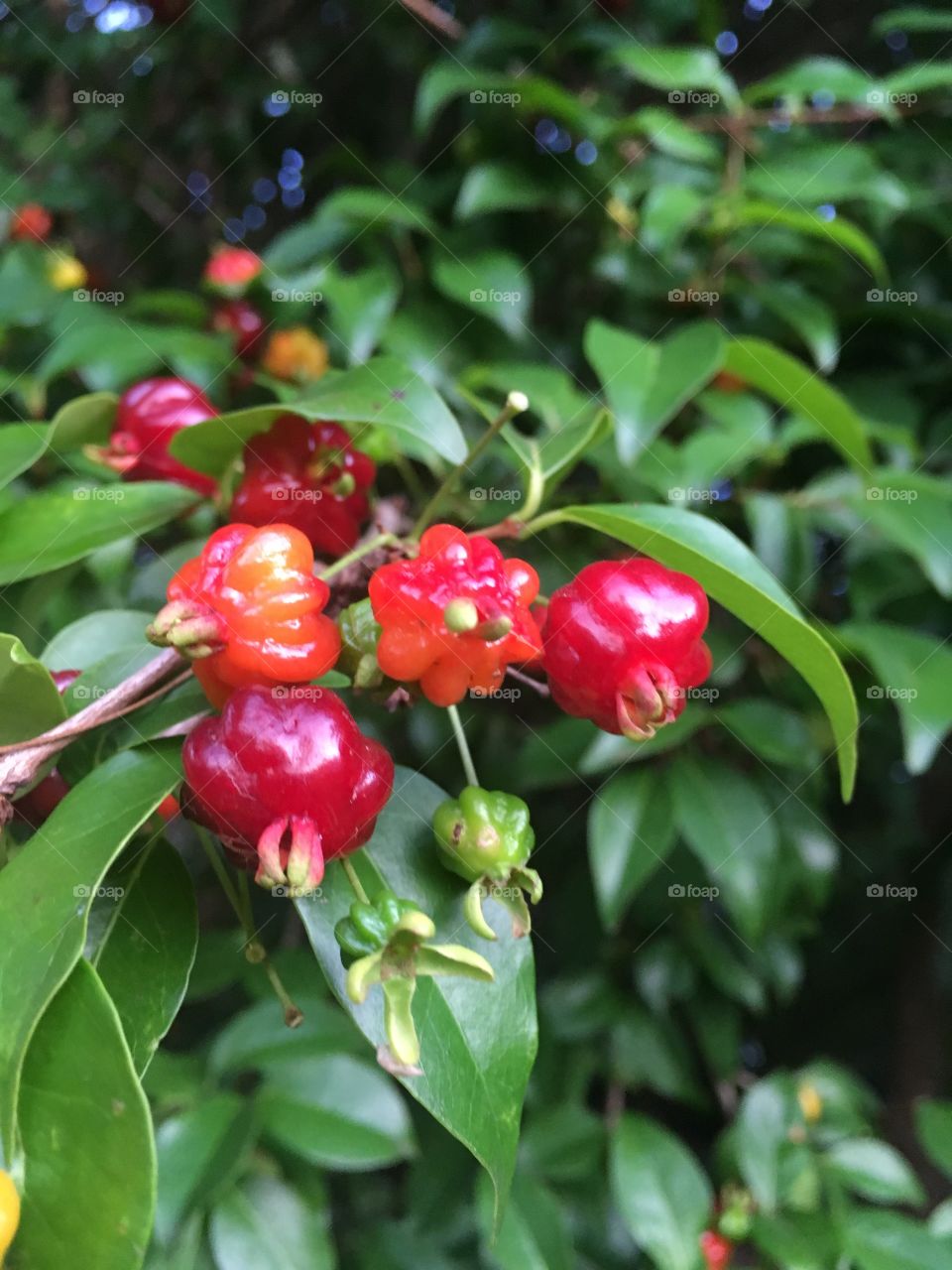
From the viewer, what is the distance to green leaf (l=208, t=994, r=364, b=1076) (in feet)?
3.25

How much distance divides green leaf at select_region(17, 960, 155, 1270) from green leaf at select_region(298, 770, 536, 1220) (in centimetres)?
12

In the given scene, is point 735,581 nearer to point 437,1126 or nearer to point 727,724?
point 727,724

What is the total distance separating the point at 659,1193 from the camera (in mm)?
1054

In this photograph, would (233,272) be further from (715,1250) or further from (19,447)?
(715,1250)

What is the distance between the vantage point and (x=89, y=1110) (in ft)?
1.29

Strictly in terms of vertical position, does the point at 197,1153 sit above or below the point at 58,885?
below

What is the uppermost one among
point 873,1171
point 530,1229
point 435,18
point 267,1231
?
point 435,18

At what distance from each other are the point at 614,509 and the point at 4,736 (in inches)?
14.3

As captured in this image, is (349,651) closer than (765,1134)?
Yes

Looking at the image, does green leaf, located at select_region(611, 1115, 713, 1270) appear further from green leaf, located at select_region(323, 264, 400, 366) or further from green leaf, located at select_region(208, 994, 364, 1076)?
green leaf, located at select_region(323, 264, 400, 366)

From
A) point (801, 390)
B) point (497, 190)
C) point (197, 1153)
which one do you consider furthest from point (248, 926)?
point (497, 190)

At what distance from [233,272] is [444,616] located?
1.04 m

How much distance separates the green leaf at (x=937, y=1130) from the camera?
1.08 m

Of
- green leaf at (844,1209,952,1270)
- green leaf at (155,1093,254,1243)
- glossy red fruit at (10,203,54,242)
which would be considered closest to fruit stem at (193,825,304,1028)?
green leaf at (155,1093,254,1243)
